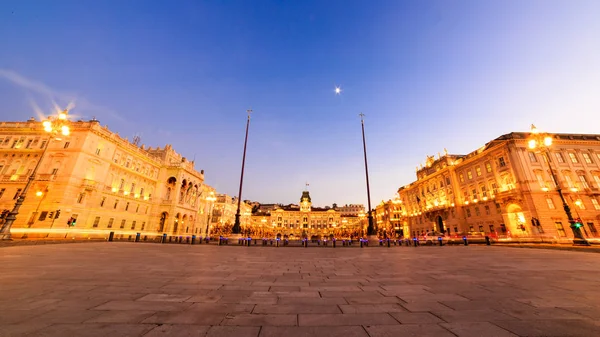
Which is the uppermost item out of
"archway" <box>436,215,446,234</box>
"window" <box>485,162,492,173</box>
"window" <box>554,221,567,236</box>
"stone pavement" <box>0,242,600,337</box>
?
"window" <box>485,162,492,173</box>

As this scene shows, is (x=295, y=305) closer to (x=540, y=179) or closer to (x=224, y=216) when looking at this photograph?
(x=540, y=179)

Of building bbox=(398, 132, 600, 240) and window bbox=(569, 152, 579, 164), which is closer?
building bbox=(398, 132, 600, 240)

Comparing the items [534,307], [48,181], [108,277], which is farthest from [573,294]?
[48,181]

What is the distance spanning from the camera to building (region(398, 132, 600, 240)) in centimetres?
3019

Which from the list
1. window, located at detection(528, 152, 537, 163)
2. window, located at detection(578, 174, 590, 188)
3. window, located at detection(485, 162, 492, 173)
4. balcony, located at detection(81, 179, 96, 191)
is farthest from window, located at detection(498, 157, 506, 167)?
balcony, located at detection(81, 179, 96, 191)

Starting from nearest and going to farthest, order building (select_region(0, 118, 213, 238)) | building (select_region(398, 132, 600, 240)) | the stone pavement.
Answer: the stone pavement
building (select_region(0, 118, 213, 238))
building (select_region(398, 132, 600, 240))

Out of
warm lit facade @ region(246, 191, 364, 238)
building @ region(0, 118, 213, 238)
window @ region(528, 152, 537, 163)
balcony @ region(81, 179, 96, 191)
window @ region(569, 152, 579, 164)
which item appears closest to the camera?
building @ region(0, 118, 213, 238)

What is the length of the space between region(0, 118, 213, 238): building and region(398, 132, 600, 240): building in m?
55.1

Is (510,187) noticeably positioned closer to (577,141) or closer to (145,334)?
(577,141)

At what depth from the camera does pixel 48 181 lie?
2994 cm

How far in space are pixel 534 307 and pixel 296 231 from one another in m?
113

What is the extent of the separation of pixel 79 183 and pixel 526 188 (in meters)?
62.9

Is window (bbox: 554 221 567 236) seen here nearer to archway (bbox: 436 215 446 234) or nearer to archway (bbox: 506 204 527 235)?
archway (bbox: 506 204 527 235)

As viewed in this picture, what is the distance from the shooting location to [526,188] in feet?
102
